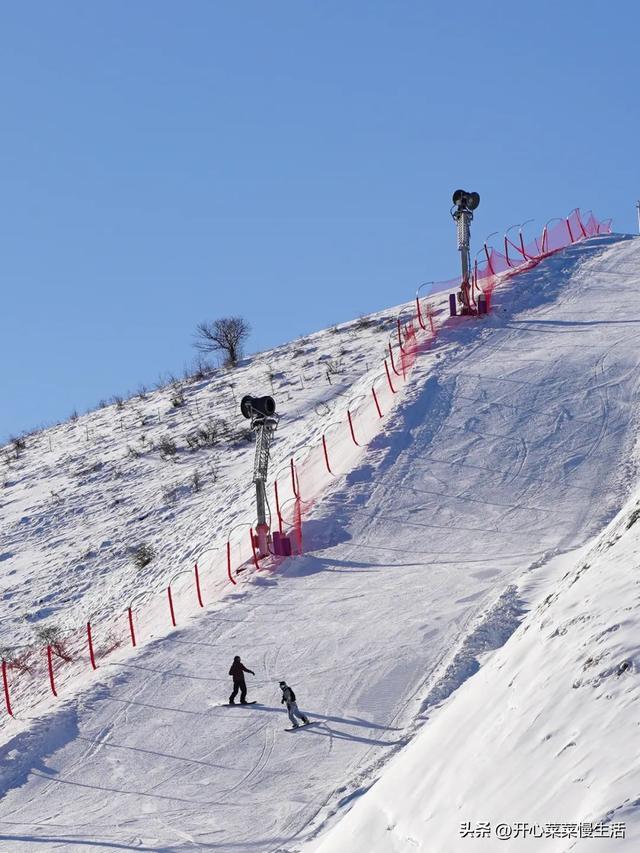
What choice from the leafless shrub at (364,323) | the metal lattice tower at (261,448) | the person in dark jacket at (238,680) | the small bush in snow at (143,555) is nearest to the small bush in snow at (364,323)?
the leafless shrub at (364,323)

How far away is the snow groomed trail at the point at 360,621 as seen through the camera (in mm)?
14961

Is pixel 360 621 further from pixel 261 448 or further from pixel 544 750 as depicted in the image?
pixel 544 750

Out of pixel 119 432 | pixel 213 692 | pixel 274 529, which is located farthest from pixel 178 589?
pixel 119 432

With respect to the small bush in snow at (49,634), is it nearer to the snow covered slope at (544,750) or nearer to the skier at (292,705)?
the skier at (292,705)

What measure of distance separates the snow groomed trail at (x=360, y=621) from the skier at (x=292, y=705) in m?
0.26

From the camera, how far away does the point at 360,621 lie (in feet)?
64.6

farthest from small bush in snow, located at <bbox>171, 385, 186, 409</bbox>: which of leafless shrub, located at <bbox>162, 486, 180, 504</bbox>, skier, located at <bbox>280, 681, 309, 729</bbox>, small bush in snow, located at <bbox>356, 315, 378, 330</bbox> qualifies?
skier, located at <bbox>280, 681, 309, 729</bbox>

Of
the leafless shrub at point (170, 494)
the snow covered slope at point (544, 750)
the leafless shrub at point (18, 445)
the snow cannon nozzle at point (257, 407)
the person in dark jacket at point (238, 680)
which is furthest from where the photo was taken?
the leafless shrub at point (18, 445)

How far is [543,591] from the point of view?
60.3ft

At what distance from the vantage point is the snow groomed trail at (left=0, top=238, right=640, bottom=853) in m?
15.0

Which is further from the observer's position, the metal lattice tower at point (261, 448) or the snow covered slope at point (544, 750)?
the metal lattice tower at point (261, 448)

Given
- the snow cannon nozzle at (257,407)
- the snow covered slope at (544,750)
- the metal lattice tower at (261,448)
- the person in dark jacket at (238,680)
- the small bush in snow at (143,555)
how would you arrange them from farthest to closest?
1. the small bush in snow at (143,555)
2. the snow cannon nozzle at (257,407)
3. the metal lattice tower at (261,448)
4. the person in dark jacket at (238,680)
5. the snow covered slope at (544,750)

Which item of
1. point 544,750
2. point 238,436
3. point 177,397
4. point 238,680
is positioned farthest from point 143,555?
point 544,750

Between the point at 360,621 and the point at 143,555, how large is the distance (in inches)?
356
